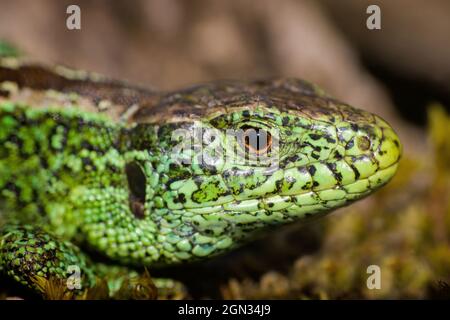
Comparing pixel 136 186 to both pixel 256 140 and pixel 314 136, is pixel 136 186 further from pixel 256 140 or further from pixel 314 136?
pixel 314 136

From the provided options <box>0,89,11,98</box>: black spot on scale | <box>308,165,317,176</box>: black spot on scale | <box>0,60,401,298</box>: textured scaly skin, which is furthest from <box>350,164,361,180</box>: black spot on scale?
<box>0,89,11,98</box>: black spot on scale

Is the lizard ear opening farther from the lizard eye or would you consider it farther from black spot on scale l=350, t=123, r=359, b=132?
black spot on scale l=350, t=123, r=359, b=132

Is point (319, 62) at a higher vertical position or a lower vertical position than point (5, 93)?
higher

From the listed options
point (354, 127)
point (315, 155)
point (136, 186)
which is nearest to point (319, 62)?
point (354, 127)

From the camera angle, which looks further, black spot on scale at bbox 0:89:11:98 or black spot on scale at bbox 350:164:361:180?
black spot on scale at bbox 0:89:11:98

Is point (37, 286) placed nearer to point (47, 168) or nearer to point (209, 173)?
point (47, 168)

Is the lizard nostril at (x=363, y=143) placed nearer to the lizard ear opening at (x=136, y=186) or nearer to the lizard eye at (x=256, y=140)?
the lizard eye at (x=256, y=140)
